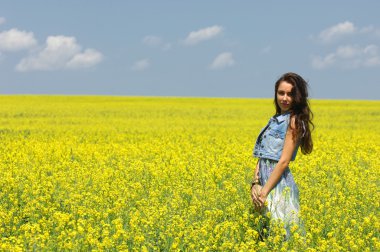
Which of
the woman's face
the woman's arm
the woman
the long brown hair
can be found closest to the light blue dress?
the woman

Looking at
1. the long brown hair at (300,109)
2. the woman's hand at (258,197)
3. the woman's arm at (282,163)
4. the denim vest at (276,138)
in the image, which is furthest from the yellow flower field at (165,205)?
the long brown hair at (300,109)

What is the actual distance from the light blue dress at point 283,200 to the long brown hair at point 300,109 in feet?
1.27

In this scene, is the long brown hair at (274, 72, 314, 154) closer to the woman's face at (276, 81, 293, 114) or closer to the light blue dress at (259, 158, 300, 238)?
the woman's face at (276, 81, 293, 114)

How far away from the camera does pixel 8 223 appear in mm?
6371

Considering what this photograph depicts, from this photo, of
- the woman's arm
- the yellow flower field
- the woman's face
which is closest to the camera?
the yellow flower field

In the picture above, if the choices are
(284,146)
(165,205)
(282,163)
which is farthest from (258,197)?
(165,205)

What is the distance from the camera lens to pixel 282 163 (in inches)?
214

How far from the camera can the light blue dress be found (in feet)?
18.0

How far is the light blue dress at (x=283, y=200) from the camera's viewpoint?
550 centimetres

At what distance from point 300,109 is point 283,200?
95 cm

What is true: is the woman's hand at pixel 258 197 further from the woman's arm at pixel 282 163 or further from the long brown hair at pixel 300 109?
the long brown hair at pixel 300 109

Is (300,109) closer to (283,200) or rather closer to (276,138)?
(276,138)

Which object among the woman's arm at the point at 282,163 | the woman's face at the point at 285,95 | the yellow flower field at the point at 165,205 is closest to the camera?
the yellow flower field at the point at 165,205

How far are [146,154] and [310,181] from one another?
15.3 feet
